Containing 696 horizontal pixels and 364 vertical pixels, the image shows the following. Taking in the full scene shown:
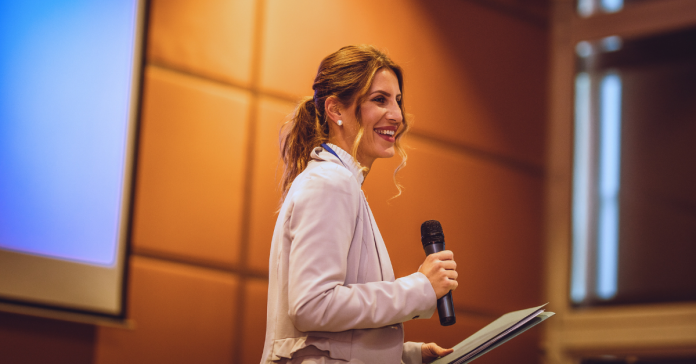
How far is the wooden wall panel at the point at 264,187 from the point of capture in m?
2.48

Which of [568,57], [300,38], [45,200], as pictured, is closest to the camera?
[45,200]

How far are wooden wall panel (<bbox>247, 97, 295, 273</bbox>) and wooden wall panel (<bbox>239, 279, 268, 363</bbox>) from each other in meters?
0.08

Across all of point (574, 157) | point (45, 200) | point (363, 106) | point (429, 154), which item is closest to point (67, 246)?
point (45, 200)

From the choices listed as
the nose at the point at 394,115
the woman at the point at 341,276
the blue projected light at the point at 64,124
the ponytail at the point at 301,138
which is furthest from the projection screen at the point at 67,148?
the nose at the point at 394,115

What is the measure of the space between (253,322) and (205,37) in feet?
3.43

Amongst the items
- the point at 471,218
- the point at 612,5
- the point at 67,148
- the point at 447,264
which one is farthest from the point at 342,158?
the point at 612,5

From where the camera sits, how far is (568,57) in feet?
12.0

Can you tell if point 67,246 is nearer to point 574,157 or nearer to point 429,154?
point 429,154

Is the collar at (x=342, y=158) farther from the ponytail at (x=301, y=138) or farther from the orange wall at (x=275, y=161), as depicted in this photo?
the orange wall at (x=275, y=161)

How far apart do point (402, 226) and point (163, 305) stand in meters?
1.03

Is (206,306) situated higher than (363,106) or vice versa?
(363,106)

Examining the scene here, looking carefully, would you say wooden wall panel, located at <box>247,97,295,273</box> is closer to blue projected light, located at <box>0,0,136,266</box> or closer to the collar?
blue projected light, located at <box>0,0,136,266</box>

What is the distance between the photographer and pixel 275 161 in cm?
254

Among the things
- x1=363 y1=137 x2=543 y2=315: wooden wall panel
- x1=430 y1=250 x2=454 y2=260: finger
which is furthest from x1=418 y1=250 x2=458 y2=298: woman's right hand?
x1=363 y1=137 x2=543 y2=315: wooden wall panel
